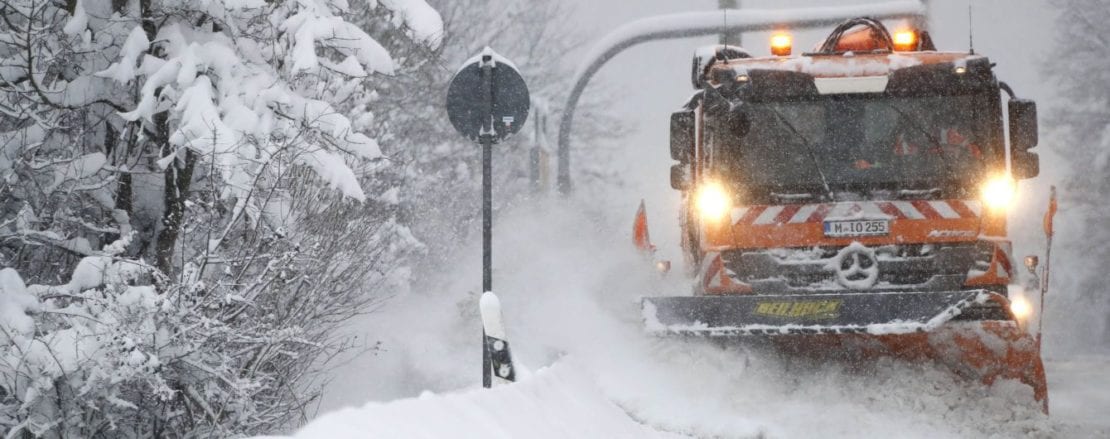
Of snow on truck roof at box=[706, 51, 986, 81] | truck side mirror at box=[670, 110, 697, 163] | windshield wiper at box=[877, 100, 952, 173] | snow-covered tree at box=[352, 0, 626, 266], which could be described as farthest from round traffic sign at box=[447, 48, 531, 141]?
windshield wiper at box=[877, 100, 952, 173]

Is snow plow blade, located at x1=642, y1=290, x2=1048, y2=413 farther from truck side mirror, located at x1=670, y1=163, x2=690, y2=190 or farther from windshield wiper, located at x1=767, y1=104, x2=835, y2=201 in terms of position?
truck side mirror, located at x1=670, y1=163, x2=690, y2=190

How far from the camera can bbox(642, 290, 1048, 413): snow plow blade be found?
313 inches

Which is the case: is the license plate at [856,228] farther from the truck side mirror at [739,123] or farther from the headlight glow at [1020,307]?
the headlight glow at [1020,307]

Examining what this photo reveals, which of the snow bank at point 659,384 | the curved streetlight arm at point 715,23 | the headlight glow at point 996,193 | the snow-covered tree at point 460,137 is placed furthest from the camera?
the snow-covered tree at point 460,137

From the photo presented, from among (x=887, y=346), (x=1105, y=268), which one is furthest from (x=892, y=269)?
(x=1105, y=268)

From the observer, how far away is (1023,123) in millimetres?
9102

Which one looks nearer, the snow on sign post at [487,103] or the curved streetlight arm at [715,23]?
the snow on sign post at [487,103]

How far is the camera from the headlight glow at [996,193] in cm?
914

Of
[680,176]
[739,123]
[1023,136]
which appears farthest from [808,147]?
[1023,136]

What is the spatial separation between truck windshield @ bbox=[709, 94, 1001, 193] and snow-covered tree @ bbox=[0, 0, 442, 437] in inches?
106

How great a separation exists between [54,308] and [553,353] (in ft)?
19.0

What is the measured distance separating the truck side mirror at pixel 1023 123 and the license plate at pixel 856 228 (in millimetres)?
1126

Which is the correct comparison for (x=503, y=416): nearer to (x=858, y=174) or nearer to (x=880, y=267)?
(x=880, y=267)

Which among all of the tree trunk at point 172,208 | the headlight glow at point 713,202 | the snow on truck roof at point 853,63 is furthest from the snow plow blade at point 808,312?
the tree trunk at point 172,208
